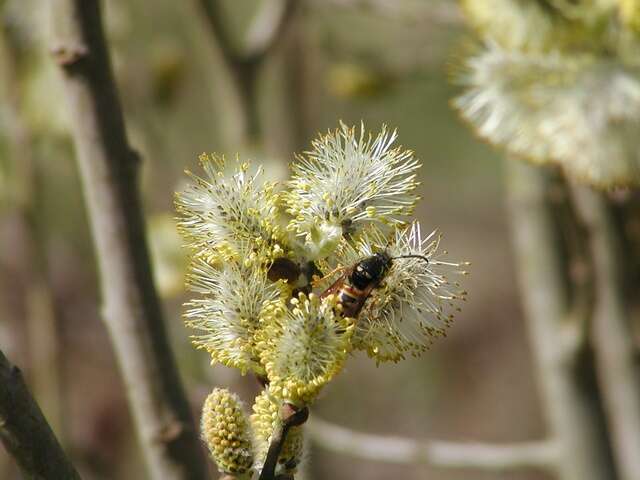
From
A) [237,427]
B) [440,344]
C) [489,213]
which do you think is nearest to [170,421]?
[237,427]

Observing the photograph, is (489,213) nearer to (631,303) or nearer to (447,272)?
(631,303)

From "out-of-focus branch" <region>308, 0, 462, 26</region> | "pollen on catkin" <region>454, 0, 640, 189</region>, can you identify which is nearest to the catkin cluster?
"pollen on catkin" <region>454, 0, 640, 189</region>

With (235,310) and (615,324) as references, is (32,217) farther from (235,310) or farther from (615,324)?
(235,310)

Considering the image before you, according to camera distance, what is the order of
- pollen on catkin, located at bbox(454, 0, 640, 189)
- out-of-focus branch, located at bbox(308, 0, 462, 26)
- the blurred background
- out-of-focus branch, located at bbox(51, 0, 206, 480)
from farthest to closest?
Result: the blurred background → out-of-focus branch, located at bbox(308, 0, 462, 26) → pollen on catkin, located at bbox(454, 0, 640, 189) → out-of-focus branch, located at bbox(51, 0, 206, 480)

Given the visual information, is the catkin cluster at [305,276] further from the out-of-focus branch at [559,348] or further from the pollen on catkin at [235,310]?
the out-of-focus branch at [559,348]

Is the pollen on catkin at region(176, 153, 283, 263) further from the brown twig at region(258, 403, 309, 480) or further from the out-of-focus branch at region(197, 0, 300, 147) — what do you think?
the out-of-focus branch at region(197, 0, 300, 147)

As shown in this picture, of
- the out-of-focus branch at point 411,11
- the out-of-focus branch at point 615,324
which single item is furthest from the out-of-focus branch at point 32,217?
the out-of-focus branch at point 615,324
